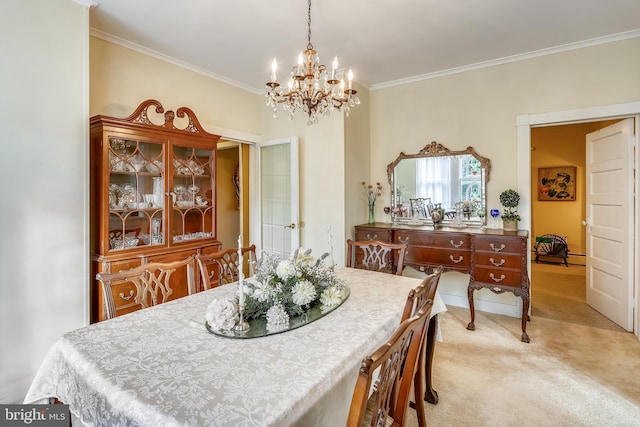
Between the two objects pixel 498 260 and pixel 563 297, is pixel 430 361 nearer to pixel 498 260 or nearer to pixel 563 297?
pixel 498 260

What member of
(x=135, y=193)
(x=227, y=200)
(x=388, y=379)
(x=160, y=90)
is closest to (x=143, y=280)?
(x=135, y=193)

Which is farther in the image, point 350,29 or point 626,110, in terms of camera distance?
point 626,110

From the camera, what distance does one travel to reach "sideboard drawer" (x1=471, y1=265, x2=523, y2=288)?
2916 millimetres

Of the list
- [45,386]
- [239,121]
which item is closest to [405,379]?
[45,386]

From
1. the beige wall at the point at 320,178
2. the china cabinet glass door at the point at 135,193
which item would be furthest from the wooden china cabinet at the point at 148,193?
the beige wall at the point at 320,178

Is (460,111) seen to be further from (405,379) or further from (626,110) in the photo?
(405,379)

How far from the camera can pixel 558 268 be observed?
18.5 feet

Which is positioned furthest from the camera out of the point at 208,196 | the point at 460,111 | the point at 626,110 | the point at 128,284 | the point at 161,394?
the point at 460,111

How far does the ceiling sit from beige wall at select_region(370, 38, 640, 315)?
0.52ft

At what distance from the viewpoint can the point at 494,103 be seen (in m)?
3.52

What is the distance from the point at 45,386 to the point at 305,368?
3.36 ft

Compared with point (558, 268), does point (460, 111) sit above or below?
above

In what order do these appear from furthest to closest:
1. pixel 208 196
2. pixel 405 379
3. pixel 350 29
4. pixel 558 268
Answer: pixel 558 268
pixel 208 196
pixel 350 29
pixel 405 379

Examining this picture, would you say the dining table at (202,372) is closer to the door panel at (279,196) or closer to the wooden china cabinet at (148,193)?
the wooden china cabinet at (148,193)
